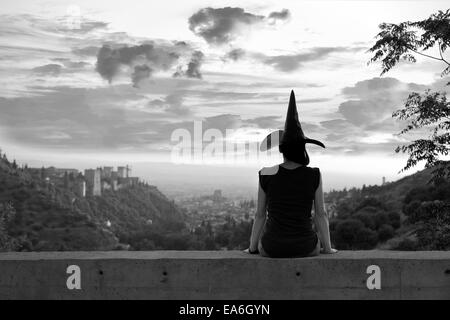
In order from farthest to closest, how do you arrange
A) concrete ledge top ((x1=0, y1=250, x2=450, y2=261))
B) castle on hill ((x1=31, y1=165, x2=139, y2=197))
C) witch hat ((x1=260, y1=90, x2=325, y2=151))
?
castle on hill ((x1=31, y1=165, x2=139, y2=197)), concrete ledge top ((x1=0, y1=250, x2=450, y2=261)), witch hat ((x1=260, y1=90, x2=325, y2=151))

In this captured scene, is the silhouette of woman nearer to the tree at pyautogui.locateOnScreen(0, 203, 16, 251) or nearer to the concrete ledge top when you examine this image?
the concrete ledge top

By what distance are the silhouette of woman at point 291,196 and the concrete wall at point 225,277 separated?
0.15m

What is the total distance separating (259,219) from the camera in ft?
17.4

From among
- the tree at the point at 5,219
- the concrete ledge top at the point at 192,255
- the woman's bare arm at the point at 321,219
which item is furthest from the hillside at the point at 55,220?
the woman's bare arm at the point at 321,219

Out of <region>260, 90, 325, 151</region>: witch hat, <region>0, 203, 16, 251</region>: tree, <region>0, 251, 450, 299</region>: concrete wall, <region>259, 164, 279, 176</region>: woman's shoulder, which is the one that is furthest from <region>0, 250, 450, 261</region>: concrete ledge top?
<region>0, 203, 16, 251</region>: tree

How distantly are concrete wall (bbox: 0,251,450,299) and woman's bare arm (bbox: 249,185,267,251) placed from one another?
17 centimetres

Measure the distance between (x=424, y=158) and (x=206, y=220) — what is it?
97963 millimetres

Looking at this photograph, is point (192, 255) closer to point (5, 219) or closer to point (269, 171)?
point (269, 171)

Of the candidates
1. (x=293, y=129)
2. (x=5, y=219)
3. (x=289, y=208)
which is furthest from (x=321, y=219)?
(x=5, y=219)

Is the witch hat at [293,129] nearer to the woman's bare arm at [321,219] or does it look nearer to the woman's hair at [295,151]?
the woman's hair at [295,151]

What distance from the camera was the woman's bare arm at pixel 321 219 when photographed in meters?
5.16

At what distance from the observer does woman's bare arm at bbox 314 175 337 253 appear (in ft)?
16.9

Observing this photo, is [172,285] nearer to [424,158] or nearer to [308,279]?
[308,279]
